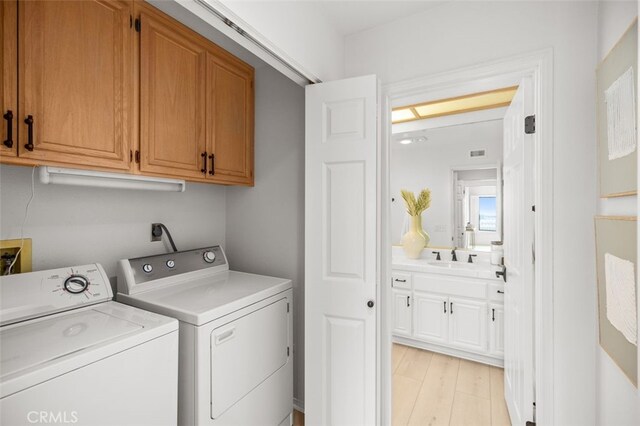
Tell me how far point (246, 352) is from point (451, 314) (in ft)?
6.72

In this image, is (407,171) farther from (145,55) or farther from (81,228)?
(81,228)

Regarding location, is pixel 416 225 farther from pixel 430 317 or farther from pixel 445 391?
pixel 445 391

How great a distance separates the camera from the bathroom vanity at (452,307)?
2623mm

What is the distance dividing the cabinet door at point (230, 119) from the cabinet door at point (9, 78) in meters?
0.88

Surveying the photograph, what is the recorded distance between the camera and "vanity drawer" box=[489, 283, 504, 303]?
2.57m

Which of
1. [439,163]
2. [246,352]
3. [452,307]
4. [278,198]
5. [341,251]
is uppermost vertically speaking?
[439,163]

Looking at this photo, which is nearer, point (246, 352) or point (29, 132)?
point (29, 132)

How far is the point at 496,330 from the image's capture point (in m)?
2.60

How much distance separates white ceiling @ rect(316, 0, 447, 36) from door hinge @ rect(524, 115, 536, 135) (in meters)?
0.78

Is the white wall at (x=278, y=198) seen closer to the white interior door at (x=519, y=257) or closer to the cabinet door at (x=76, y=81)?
the cabinet door at (x=76, y=81)

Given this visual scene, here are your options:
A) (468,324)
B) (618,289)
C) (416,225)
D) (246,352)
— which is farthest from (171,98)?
(468,324)

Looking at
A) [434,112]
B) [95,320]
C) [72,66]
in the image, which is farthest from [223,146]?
[434,112]

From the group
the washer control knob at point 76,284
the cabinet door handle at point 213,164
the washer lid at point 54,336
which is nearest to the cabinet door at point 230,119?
the cabinet door handle at point 213,164

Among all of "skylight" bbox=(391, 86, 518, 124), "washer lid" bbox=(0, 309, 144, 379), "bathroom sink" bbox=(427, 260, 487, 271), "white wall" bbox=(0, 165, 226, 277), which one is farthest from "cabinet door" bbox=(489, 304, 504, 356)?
"washer lid" bbox=(0, 309, 144, 379)
